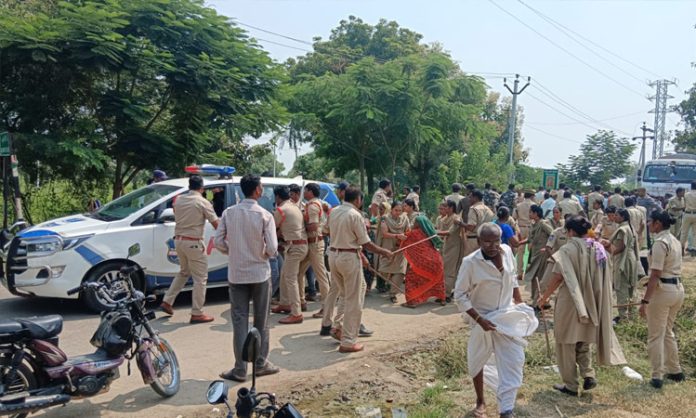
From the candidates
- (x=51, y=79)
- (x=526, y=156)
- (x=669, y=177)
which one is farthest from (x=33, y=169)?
(x=526, y=156)

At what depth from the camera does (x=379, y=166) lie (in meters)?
21.8

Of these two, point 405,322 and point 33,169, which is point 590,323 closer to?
point 405,322

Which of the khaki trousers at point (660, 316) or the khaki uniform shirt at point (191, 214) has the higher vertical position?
the khaki uniform shirt at point (191, 214)

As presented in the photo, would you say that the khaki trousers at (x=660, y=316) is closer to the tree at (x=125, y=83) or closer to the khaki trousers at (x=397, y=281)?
the khaki trousers at (x=397, y=281)

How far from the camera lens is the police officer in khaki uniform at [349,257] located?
20.3ft

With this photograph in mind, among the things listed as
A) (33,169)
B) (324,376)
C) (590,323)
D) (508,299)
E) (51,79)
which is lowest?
(324,376)

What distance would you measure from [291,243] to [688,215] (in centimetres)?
1131

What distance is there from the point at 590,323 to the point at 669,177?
18649 mm

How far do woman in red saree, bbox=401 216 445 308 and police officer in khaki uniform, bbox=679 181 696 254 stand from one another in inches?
341

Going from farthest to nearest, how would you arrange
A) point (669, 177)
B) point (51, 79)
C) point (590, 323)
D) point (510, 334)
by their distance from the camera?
1. point (669, 177)
2. point (51, 79)
3. point (590, 323)
4. point (510, 334)

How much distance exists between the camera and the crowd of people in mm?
4496

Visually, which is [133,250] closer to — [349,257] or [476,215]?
[349,257]

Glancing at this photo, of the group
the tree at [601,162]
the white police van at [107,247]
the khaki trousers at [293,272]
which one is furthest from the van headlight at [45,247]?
the tree at [601,162]

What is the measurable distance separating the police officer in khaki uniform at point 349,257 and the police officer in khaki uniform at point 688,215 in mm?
10980
